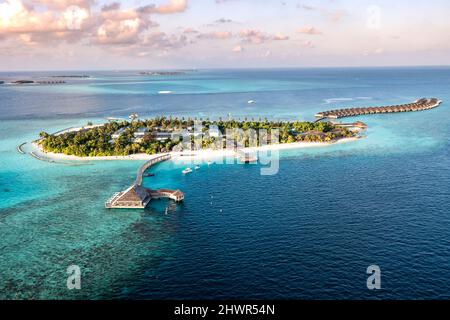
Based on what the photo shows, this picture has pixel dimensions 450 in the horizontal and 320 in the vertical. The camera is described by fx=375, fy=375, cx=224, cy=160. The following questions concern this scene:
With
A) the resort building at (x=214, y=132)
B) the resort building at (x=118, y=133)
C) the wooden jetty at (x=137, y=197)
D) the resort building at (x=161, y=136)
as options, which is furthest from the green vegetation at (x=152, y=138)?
the wooden jetty at (x=137, y=197)

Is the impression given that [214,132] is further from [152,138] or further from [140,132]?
[140,132]

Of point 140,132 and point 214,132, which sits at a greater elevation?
point 214,132

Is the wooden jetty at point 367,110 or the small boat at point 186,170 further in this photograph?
the wooden jetty at point 367,110

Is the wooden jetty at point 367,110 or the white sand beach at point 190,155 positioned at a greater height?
the wooden jetty at point 367,110

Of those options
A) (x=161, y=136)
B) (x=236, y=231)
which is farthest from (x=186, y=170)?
(x=161, y=136)

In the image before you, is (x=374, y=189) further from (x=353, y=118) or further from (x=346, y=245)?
(x=353, y=118)

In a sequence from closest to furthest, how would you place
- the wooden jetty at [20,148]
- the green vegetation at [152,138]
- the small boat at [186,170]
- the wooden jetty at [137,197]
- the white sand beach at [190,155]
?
the wooden jetty at [137,197], the small boat at [186,170], the white sand beach at [190,155], the green vegetation at [152,138], the wooden jetty at [20,148]

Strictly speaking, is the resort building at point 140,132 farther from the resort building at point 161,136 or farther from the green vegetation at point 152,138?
the resort building at point 161,136

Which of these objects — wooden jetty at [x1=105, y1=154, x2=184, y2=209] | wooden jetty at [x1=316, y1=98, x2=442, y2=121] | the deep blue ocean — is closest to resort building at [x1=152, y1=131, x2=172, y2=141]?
the deep blue ocean

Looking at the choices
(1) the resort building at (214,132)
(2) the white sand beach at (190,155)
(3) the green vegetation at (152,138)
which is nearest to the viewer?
(2) the white sand beach at (190,155)
